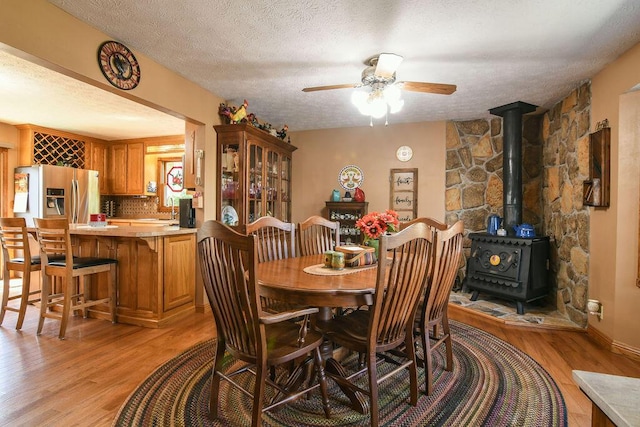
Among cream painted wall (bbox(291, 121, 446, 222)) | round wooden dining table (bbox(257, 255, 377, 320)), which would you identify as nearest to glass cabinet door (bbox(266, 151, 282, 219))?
cream painted wall (bbox(291, 121, 446, 222))

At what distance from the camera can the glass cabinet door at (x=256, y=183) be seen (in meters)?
3.85

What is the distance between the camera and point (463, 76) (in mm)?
2949

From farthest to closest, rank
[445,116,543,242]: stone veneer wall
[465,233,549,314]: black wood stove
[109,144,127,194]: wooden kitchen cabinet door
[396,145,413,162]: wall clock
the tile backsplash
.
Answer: the tile backsplash
[109,144,127,194]: wooden kitchen cabinet door
[396,145,413,162]: wall clock
[445,116,543,242]: stone veneer wall
[465,233,549,314]: black wood stove

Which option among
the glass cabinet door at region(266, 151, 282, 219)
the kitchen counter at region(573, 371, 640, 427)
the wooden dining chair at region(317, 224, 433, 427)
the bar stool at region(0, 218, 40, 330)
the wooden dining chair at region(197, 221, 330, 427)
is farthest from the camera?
the glass cabinet door at region(266, 151, 282, 219)

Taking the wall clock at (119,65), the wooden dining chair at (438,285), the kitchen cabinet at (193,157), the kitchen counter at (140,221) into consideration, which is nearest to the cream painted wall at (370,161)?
the kitchen cabinet at (193,157)

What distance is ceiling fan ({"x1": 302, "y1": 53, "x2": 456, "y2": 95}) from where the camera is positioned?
236cm

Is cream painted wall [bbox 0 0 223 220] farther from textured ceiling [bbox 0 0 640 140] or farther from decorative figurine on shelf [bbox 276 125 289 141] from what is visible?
decorative figurine on shelf [bbox 276 125 289 141]

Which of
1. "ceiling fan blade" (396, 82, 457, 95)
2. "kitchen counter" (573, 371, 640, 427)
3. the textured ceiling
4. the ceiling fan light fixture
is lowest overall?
"kitchen counter" (573, 371, 640, 427)

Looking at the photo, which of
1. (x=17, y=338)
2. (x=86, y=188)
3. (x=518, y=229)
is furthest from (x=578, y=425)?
(x=86, y=188)

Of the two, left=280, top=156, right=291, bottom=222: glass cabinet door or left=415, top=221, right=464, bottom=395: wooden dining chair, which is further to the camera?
left=280, top=156, right=291, bottom=222: glass cabinet door

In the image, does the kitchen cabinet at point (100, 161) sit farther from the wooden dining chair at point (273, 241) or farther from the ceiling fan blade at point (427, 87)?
the ceiling fan blade at point (427, 87)

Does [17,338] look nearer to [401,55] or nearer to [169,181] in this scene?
[169,181]

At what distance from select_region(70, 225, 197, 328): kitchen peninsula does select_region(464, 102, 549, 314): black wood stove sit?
10.5 feet

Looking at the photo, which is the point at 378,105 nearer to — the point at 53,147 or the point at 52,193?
the point at 52,193
